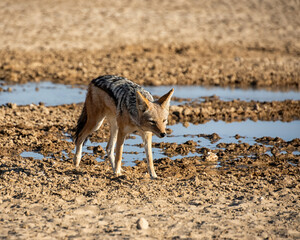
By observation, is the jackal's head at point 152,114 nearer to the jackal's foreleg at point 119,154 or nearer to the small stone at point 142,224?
the jackal's foreleg at point 119,154

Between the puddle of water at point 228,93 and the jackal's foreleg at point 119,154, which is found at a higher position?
the jackal's foreleg at point 119,154

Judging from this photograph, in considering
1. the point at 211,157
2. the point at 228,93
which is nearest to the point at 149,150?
the point at 211,157

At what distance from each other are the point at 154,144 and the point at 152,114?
298 cm

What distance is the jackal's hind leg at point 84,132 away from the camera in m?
8.50

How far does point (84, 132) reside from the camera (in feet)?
28.3

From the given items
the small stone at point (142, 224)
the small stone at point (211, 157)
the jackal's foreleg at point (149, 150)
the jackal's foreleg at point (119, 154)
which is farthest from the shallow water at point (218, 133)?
the small stone at point (142, 224)

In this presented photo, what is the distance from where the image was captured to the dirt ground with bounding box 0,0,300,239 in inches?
247

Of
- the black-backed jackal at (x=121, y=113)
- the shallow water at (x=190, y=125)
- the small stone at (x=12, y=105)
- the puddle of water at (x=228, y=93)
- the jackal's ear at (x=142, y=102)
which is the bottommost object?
the puddle of water at (x=228, y=93)

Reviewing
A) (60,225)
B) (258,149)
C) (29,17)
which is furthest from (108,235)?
(29,17)

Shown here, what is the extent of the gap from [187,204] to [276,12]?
22.6 m

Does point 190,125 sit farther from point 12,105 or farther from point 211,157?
point 12,105

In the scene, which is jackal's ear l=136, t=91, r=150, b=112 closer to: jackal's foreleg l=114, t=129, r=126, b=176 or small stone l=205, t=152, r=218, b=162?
jackal's foreleg l=114, t=129, r=126, b=176

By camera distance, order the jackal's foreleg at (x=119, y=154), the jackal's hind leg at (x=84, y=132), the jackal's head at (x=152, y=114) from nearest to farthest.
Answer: the jackal's head at (x=152, y=114)
the jackal's foreleg at (x=119, y=154)
the jackal's hind leg at (x=84, y=132)

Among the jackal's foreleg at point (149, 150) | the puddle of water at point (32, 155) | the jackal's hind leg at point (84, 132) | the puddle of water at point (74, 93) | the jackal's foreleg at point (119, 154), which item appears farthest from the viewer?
Answer: the puddle of water at point (74, 93)
